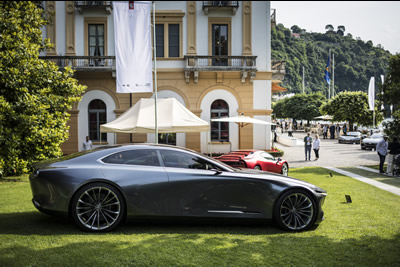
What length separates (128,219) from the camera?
5719 mm

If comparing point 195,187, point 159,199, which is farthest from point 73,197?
point 195,187

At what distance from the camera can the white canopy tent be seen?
1384cm

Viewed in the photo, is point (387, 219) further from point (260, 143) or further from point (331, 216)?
point (260, 143)

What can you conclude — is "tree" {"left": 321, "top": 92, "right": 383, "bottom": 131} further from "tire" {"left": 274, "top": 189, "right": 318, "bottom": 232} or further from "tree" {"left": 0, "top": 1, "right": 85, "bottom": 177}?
"tire" {"left": 274, "top": 189, "right": 318, "bottom": 232}

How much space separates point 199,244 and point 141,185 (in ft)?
4.23

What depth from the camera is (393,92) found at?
18.0 m

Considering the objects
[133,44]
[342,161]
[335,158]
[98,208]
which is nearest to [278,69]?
[335,158]

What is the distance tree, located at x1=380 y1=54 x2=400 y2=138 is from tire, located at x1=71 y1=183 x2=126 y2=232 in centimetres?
1556

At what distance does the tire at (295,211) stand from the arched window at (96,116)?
63.3 ft

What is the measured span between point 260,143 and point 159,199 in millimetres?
18901

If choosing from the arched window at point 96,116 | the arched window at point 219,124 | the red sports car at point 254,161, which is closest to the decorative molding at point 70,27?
the arched window at point 96,116

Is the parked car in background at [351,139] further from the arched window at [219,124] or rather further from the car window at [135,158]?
the car window at [135,158]

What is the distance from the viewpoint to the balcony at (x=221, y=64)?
906 inches

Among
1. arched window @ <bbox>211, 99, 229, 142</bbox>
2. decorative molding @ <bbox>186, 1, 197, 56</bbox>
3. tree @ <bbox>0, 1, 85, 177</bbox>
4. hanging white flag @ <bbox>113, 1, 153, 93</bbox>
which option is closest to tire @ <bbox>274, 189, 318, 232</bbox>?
hanging white flag @ <bbox>113, 1, 153, 93</bbox>
